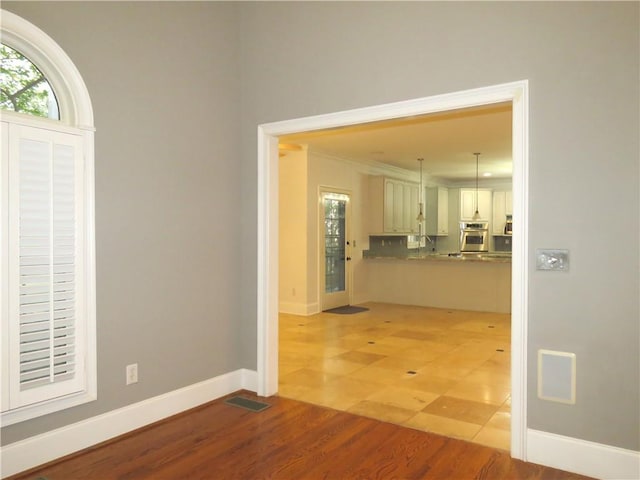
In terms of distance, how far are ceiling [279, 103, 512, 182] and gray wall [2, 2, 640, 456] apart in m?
1.41

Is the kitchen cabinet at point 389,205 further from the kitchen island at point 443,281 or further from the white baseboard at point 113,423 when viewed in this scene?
the white baseboard at point 113,423

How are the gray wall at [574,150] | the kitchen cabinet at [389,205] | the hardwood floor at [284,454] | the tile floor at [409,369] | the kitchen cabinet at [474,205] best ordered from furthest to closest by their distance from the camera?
the kitchen cabinet at [474,205]
the kitchen cabinet at [389,205]
the tile floor at [409,369]
the hardwood floor at [284,454]
the gray wall at [574,150]

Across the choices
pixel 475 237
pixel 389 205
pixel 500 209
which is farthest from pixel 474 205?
pixel 389 205

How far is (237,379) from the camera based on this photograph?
3.97m

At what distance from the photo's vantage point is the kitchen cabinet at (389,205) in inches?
366

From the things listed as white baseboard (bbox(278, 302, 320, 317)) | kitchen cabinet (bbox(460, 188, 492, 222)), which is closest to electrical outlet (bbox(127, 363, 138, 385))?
white baseboard (bbox(278, 302, 320, 317))

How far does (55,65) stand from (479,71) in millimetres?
2481

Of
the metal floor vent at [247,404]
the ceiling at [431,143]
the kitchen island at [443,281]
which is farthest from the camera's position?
the kitchen island at [443,281]

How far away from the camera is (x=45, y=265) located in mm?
2701

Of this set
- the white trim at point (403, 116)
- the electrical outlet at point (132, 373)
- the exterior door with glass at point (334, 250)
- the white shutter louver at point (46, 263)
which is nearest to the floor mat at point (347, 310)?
the exterior door with glass at point (334, 250)

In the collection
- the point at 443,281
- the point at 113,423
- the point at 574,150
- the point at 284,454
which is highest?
the point at 574,150

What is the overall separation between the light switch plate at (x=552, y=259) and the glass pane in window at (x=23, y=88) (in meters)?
2.93

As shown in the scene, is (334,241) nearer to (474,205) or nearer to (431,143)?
(431,143)

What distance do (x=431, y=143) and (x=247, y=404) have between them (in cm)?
519
